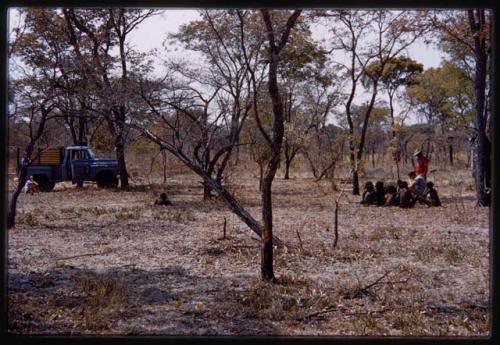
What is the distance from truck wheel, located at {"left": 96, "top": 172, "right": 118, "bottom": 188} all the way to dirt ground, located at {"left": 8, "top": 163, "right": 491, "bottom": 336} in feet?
20.8

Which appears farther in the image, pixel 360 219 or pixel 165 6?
pixel 360 219

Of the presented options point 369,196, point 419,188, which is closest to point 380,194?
point 369,196

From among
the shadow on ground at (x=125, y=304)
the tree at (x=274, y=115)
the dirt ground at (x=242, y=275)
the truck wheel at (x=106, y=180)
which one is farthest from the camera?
the truck wheel at (x=106, y=180)

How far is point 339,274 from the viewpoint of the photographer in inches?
230

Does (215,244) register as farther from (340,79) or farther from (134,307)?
(340,79)

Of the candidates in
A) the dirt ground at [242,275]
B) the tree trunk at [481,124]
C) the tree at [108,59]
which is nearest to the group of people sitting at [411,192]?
the tree trunk at [481,124]

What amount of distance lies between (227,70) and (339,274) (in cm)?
1084

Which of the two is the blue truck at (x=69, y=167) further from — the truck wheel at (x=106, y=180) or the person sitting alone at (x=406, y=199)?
the person sitting alone at (x=406, y=199)

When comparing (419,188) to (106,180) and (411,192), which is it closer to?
(411,192)

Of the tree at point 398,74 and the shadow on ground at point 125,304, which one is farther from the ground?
the tree at point 398,74

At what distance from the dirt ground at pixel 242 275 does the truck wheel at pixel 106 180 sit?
6.35 meters

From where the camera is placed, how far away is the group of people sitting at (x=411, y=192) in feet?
39.1

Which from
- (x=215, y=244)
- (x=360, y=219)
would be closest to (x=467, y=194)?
(x=360, y=219)
